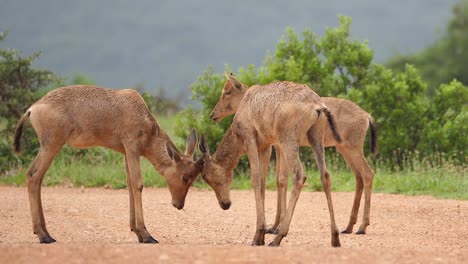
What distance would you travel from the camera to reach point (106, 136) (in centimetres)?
1152

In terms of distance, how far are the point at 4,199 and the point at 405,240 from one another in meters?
7.81

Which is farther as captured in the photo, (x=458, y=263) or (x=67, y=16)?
(x=67, y=16)

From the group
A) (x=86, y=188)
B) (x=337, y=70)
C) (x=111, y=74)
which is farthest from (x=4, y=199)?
(x=111, y=74)

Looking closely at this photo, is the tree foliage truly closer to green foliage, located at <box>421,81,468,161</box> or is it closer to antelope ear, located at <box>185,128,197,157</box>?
green foliage, located at <box>421,81,468,161</box>

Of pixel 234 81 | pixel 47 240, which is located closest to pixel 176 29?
pixel 234 81

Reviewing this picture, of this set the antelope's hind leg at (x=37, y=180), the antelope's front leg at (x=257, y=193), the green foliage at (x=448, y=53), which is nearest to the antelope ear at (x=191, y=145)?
the antelope's front leg at (x=257, y=193)

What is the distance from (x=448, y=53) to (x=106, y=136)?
45918 mm

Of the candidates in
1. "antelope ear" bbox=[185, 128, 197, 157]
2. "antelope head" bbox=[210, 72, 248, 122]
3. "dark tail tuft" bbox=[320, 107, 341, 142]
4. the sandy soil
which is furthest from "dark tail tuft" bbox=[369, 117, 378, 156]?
"antelope ear" bbox=[185, 128, 197, 157]

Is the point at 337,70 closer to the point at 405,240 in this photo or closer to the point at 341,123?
the point at 341,123

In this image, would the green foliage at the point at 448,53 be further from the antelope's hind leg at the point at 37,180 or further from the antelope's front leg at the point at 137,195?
the antelope's hind leg at the point at 37,180

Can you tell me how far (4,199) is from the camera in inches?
630

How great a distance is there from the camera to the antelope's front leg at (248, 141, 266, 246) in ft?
36.2

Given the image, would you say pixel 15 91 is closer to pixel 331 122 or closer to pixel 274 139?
pixel 274 139

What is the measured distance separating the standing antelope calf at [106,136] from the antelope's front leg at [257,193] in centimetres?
86
